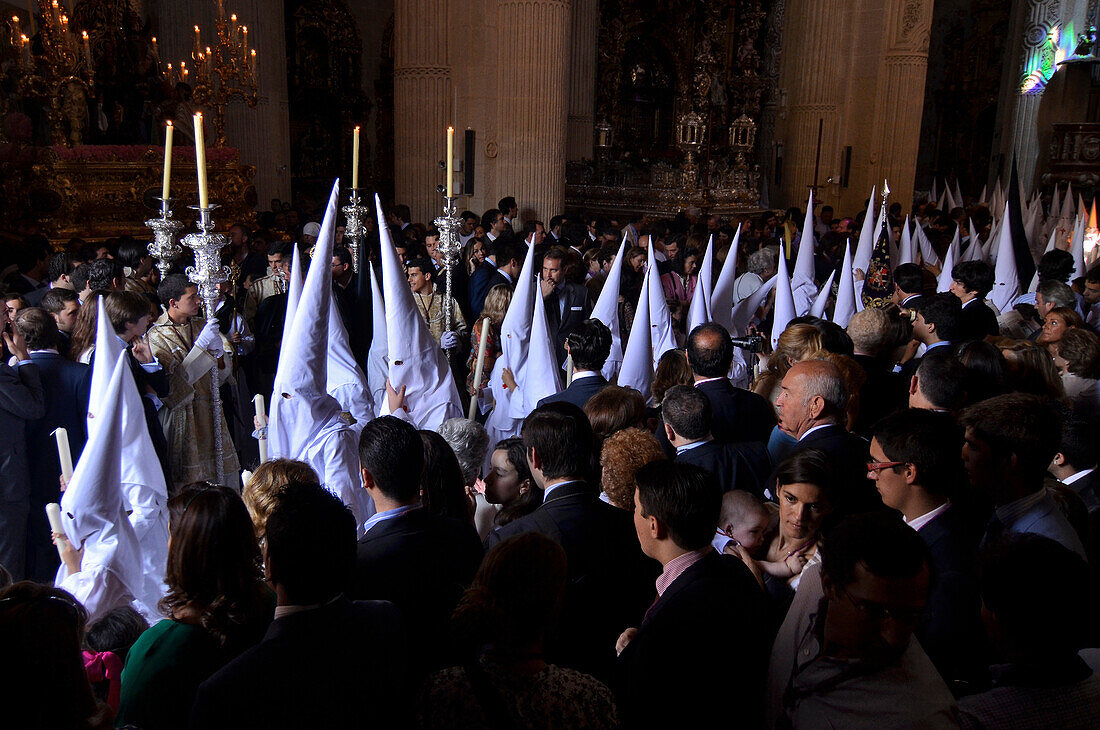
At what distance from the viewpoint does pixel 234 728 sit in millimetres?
1834

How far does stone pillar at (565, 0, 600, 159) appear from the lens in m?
16.4

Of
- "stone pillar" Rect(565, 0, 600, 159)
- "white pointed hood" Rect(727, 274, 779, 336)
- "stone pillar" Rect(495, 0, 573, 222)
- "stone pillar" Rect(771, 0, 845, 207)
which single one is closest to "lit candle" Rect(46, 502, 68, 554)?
"white pointed hood" Rect(727, 274, 779, 336)

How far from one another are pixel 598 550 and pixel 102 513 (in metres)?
1.87

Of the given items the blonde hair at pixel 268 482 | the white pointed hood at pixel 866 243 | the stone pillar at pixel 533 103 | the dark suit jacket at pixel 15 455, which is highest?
the stone pillar at pixel 533 103

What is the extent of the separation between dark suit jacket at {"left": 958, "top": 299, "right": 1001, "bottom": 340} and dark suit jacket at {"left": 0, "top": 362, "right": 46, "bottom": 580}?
208 inches

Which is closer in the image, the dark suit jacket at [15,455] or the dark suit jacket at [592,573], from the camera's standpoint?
the dark suit jacket at [592,573]

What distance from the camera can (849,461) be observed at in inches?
138

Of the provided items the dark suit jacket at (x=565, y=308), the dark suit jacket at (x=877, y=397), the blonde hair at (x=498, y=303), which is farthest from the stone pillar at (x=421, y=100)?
the dark suit jacket at (x=877, y=397)

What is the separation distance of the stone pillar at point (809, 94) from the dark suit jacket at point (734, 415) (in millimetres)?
15571

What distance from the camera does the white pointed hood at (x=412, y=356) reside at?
4285mm

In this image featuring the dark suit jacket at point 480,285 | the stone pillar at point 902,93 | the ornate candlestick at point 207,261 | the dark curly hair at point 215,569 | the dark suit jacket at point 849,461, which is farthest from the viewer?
the stone pillar at point 902,93

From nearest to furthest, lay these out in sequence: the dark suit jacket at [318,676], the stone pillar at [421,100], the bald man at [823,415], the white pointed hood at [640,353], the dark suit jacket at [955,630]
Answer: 1. the dark suit jacket at [318,676]
2. the dark suit jacket at [955,630]
3. the bald man at [823,415]
4. the white pointed hood at [640,353]
5. the stone pillar at [421,100]

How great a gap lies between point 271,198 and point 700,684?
1334 centimetres

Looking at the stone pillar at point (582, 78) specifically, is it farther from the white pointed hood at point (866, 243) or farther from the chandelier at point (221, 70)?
the white pointed hood at point (866, 243)
